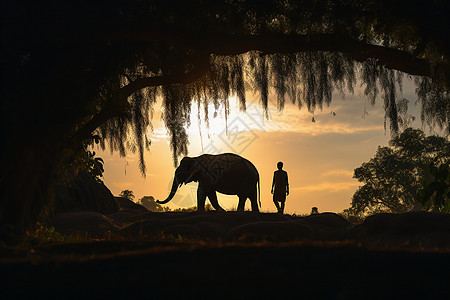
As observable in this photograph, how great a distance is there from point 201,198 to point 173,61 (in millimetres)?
8100

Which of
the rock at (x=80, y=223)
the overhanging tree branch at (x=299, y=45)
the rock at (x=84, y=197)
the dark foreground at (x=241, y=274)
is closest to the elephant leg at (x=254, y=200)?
the rock at (x=84, y=197)

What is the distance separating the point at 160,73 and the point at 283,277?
6.20m

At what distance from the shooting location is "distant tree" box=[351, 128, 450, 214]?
28.6 meters

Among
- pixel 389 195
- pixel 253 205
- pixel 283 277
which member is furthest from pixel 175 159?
pixel 389 195

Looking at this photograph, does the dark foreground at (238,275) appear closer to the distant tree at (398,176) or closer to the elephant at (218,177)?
the elephant at (218,177)

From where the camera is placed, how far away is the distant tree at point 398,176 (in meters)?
28.6

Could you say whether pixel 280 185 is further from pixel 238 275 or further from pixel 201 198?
pixel 238 275

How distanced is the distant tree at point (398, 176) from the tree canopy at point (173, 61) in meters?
21.2

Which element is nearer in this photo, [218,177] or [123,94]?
[123,94]

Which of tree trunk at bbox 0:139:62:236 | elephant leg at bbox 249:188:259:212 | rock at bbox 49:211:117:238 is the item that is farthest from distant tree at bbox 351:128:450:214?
tree trunk at bbox 0:139:62:236

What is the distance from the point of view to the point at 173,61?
306 inches

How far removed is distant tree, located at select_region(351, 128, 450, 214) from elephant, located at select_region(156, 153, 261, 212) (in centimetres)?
1413

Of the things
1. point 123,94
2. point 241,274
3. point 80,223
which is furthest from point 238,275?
point 80,223

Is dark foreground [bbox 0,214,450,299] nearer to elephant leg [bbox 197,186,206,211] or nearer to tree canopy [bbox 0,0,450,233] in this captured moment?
tree canopy [bbox 0,0,450,233]
